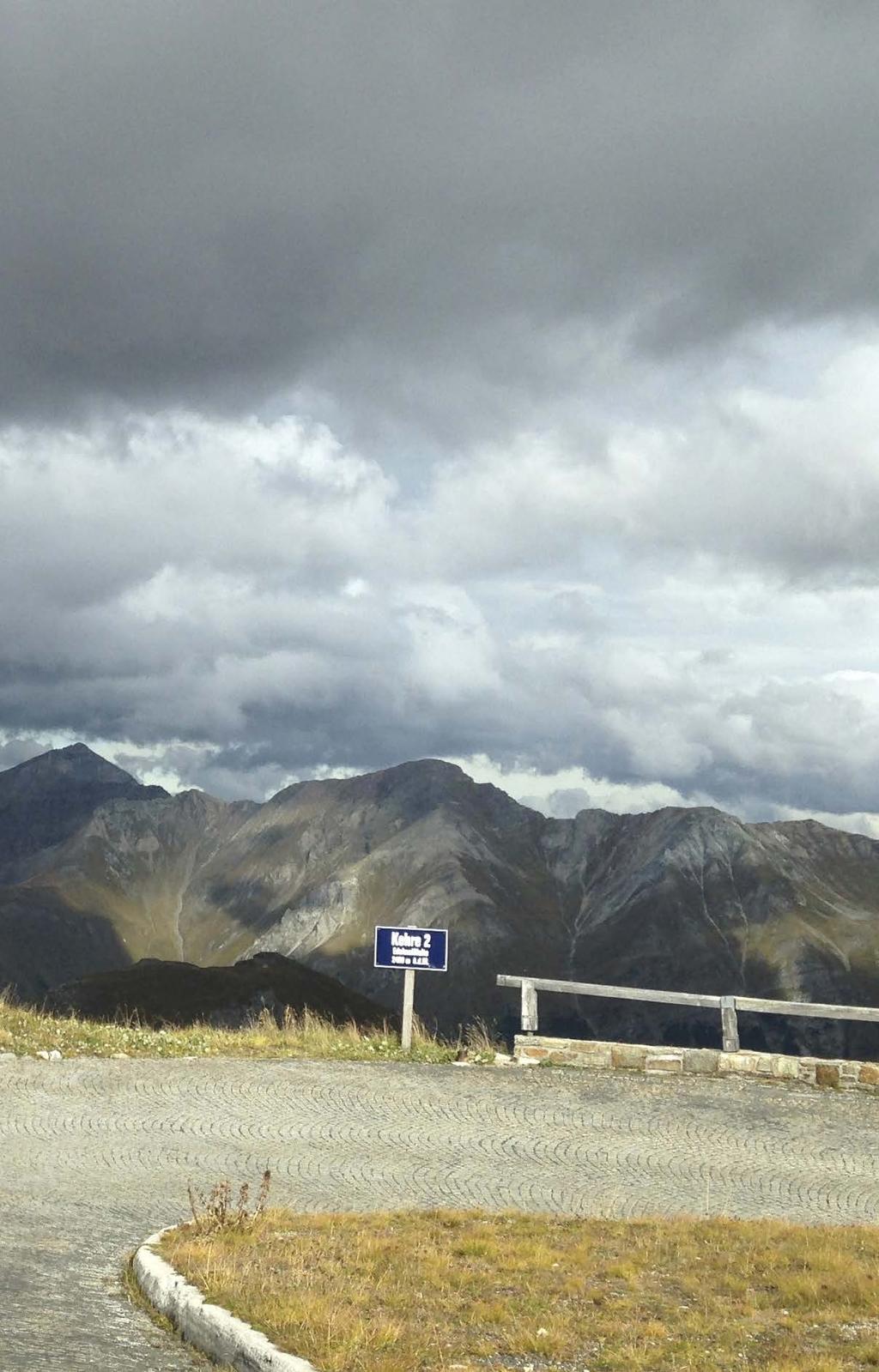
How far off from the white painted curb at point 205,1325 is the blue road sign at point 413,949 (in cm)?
1280

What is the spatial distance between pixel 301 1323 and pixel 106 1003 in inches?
7238

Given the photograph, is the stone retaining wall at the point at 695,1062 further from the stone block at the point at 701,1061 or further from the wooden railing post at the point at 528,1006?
the wooden railing post at the point at 528,1006

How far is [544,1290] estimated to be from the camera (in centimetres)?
836

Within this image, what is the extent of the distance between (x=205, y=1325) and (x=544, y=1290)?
2356mm

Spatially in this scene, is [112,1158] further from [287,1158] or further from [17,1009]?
[17,1009]

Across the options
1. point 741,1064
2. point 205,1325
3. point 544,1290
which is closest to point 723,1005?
point 741,1064

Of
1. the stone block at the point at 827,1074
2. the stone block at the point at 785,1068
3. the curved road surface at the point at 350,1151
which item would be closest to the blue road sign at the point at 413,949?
the curved road surface at the point at 350,1151

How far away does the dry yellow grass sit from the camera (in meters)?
6.83

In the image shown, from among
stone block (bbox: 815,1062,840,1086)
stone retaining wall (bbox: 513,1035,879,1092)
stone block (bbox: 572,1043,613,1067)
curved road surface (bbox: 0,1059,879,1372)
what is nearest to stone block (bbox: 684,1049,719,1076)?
stone retaining wall (bbox: 513,1035,879,1092)

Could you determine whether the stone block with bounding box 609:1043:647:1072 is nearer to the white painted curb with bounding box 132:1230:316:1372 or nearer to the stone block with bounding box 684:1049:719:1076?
the stone block with bounding box 684:1049:719:1076

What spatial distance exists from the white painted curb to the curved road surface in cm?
19

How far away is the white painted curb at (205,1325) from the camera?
653cm

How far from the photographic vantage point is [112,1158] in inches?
530

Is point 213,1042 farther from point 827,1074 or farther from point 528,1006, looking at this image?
point 827,1074
